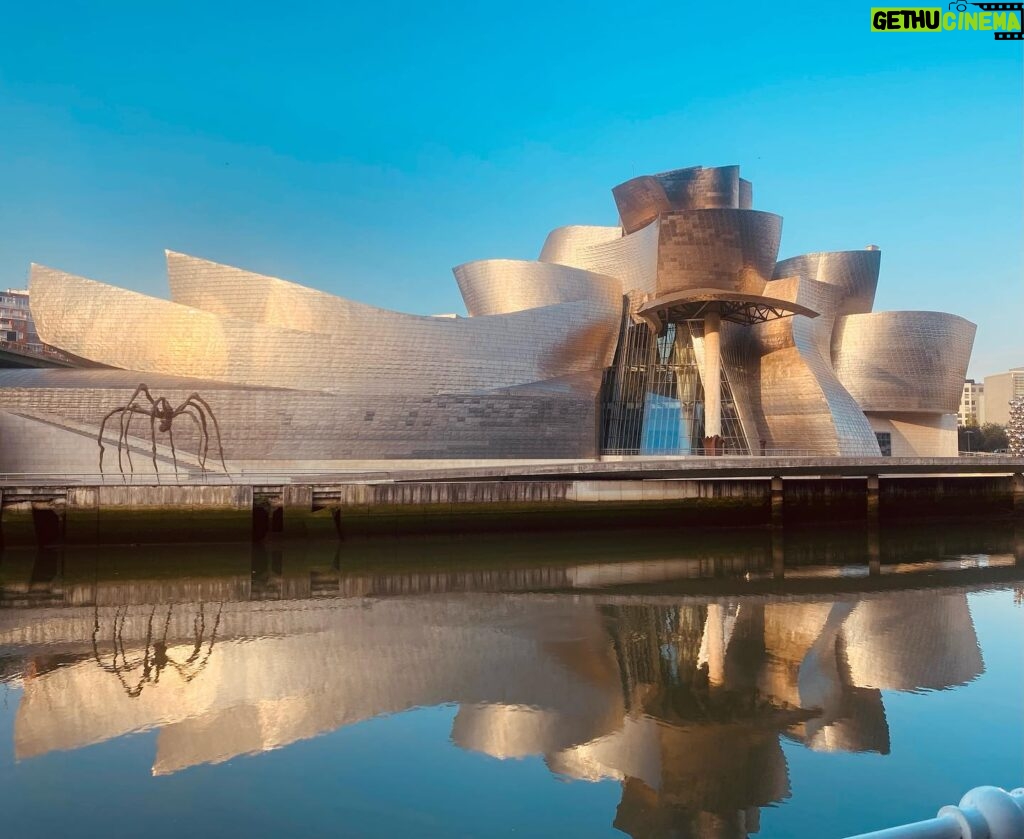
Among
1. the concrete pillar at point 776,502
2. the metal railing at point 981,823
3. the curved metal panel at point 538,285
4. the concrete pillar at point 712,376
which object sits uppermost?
the curved metal panel at point 538,285

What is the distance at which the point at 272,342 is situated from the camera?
2311 cm

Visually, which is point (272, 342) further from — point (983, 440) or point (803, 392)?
point (983, 440)

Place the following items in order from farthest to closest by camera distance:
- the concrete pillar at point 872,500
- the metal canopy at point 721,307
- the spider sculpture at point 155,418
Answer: the metal canopy at point 721,307 < the concrete pillar at point 872,500 < the spider sculpture at point 155,418

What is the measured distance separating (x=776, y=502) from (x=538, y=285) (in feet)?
38.6

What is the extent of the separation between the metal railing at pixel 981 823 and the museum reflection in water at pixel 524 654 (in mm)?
3857

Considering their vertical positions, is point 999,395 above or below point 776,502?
above

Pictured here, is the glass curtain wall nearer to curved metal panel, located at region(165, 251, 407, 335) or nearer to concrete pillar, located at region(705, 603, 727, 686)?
curved metal panel, located at region(165, 251, 407, 335)

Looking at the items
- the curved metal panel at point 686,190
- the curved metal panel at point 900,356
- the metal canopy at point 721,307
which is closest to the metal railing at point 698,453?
the metal canopy at point 721,307

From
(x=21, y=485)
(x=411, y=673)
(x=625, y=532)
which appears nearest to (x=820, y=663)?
(x=411, y=673)

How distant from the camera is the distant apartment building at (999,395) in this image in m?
90.1

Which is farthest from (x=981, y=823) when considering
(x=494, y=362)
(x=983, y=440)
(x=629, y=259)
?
(x=983, y=440)

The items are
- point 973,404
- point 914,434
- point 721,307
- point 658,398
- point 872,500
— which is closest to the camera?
point 872,500

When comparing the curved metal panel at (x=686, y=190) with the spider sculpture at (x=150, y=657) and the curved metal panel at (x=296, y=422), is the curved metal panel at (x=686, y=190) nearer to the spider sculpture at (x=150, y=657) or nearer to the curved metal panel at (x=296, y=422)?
the curved metal panel at (x=296, y=422)

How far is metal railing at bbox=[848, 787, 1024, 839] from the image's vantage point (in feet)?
4.46
